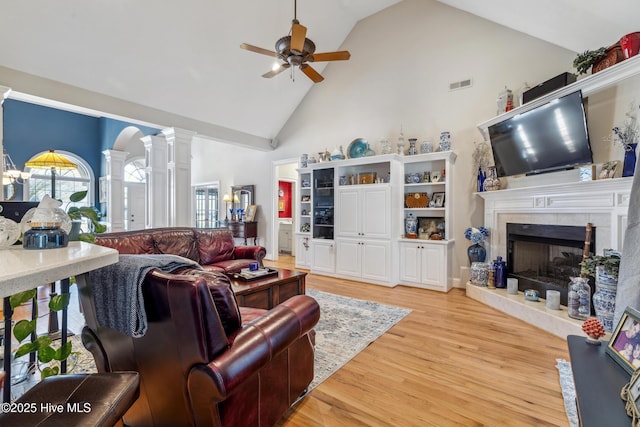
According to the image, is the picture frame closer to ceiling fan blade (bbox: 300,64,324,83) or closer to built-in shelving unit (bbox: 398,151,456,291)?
built-in shelving unit (bbox: 398,151,456,291)

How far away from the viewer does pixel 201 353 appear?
3.69ft

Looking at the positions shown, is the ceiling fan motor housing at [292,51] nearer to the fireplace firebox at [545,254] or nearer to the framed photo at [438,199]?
the framed photo at [438,199]

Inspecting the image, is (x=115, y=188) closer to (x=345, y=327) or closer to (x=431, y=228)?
(x=345, y=327)

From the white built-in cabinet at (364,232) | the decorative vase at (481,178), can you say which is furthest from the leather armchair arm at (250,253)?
the decorative vase at (481,178)

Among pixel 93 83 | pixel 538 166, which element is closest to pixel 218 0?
pixel 93 83

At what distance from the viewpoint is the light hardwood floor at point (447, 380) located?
5.60 ft

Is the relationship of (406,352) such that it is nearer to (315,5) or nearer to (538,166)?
(538,166)

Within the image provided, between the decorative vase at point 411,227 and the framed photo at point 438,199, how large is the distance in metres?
0.40

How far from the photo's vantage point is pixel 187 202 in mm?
5379

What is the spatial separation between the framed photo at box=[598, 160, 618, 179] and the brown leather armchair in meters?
3.17

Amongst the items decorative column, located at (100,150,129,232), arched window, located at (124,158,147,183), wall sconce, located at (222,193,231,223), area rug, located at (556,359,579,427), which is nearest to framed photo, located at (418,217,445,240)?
area rug, located at (556,359,579,427)

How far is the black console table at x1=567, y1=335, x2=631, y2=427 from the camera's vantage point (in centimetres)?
95

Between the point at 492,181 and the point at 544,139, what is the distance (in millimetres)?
850

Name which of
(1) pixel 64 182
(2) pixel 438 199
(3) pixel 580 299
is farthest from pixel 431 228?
(1) pixel 64 182
